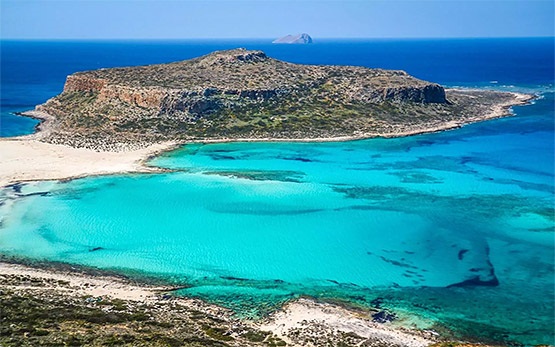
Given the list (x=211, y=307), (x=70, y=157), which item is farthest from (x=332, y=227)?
(x=70, y=157)

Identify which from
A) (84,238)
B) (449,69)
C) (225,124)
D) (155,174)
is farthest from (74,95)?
(449,69)

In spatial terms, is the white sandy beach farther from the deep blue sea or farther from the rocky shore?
the rocky shore

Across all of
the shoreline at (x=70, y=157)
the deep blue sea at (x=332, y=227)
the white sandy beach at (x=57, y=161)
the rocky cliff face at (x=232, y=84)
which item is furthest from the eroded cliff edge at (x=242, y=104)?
the deep blue sea at (x=332, y=227)

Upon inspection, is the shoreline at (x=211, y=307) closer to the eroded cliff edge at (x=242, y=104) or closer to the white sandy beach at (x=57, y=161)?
the white sandy beach at (x=57, y=161)

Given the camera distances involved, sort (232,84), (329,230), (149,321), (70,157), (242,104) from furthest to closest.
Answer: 1. (232,84)
2. (242,104)
3. (70,157)
4. (329,230)
5. (149,321)

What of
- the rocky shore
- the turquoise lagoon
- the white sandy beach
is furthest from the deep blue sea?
the white sandy beach

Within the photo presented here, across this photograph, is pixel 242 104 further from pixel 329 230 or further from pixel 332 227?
pixel 329 230
